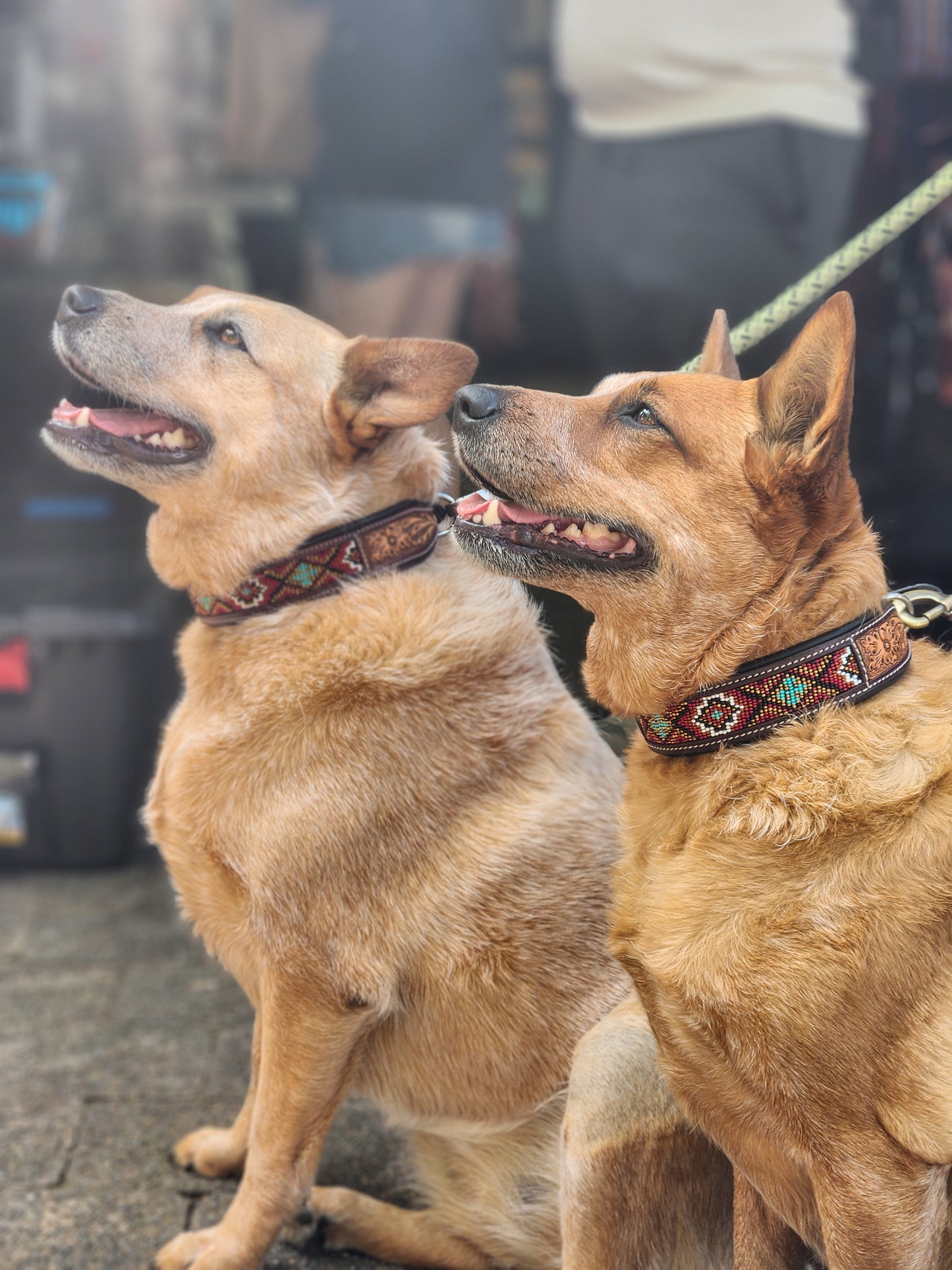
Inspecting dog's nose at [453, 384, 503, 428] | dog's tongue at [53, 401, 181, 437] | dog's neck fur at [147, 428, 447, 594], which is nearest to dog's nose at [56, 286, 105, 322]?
dog's tongue at [53, 401, 181, 437]

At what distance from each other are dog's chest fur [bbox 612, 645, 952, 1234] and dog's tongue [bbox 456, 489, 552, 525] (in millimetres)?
430

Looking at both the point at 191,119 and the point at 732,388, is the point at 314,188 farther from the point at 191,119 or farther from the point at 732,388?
the point at 732,388

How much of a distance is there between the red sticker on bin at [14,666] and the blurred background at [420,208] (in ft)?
0.04

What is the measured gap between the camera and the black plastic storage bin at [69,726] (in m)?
3.73

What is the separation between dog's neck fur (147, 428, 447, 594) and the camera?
1906mm

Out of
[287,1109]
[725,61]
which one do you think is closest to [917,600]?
[287,1109]

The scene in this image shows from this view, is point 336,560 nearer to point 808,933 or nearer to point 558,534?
point 558,534

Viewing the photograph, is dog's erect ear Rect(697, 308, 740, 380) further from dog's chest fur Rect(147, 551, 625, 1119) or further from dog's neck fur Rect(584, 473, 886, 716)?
dog's chest fur Rect(147, 551, 625, 1119)

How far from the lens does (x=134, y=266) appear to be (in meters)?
4.68

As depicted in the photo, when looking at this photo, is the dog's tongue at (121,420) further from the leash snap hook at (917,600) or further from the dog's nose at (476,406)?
the leash snap hook at (917,600)

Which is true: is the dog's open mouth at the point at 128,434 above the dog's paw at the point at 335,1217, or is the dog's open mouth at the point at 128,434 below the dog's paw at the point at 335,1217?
above

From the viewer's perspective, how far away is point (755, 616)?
4.68 ft

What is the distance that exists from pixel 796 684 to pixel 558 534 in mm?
395

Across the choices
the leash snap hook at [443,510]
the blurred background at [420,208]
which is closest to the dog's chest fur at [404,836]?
the leash snap hook at [443,510]
